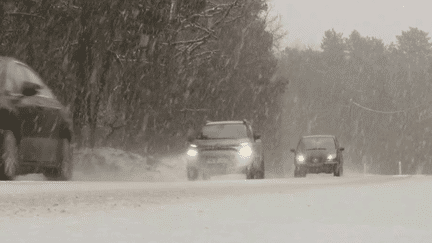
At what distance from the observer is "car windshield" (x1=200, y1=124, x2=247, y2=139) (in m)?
24.7

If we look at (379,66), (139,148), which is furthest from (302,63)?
(139,148)

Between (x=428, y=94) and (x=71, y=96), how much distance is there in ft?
337

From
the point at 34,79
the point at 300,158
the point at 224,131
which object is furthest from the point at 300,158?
the point at 34,79

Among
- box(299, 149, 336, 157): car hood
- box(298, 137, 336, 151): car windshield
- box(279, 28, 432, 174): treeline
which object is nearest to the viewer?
box(299, 149, 336, 157): car hood

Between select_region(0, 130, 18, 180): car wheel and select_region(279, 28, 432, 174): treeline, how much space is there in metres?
98.3

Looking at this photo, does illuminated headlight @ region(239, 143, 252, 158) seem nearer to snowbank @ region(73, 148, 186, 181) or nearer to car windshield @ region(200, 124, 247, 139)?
car windshield @ region(200, 124, 247, 139)

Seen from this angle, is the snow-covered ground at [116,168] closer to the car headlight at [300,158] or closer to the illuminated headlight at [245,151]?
the illuminated headlight at [245,151]

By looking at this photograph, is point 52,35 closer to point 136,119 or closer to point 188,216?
point 136,119

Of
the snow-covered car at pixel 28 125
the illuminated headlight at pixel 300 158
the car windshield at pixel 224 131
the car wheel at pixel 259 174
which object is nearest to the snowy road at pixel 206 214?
the snow-covered car at pixel 28 125

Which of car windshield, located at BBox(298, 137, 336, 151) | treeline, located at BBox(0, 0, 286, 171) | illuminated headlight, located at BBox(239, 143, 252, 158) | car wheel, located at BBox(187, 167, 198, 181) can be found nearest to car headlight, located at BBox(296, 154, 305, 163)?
car windshield, located at BBox(298, 137, 336, 151)

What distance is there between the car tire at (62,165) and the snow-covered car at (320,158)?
17.6 metres

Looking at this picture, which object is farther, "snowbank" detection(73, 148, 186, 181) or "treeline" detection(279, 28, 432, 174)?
"treeline" detection(279, 28, 432, 174)

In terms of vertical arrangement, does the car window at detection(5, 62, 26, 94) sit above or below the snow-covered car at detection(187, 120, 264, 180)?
above

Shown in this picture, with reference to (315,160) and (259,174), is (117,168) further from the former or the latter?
(315,160)
